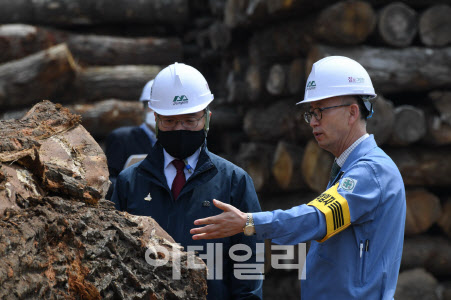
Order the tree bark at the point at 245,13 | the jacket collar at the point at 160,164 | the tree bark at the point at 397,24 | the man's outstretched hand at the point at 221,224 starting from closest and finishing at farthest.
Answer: the man's outstretched hand at the point at 221,224, the jacket collar at the point at 160,164, the tree bark at the point at 397,24, the tree bark at the point at 245,13

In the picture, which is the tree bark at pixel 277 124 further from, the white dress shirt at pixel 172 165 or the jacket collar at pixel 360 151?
the jacket collar at pixel 360 151

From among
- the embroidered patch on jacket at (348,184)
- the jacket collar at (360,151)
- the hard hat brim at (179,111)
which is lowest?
the embroidered patch on jacket at (348,184)

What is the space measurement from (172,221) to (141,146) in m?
2.12

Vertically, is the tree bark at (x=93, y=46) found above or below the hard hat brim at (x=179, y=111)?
below

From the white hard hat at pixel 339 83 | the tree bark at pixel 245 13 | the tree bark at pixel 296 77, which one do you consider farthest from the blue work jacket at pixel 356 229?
the tree bark at pixel 245 13

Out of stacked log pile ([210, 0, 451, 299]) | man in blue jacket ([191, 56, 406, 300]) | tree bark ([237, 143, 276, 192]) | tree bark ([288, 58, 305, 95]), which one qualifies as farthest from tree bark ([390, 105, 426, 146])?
man in blue jacket ([191, 56, 406, 300])

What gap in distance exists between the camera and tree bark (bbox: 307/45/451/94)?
581cm

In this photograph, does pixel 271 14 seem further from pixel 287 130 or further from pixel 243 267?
pixel 243 267

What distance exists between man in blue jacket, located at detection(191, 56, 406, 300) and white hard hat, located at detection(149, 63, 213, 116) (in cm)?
67

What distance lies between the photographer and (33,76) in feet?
23.4

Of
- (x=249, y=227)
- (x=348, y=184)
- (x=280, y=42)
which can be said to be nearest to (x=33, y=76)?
(x=280, y=42)

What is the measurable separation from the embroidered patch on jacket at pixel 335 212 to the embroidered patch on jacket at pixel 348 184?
0.15 feet

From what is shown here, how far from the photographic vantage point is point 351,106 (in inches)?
115

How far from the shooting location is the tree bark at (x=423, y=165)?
236 inches
